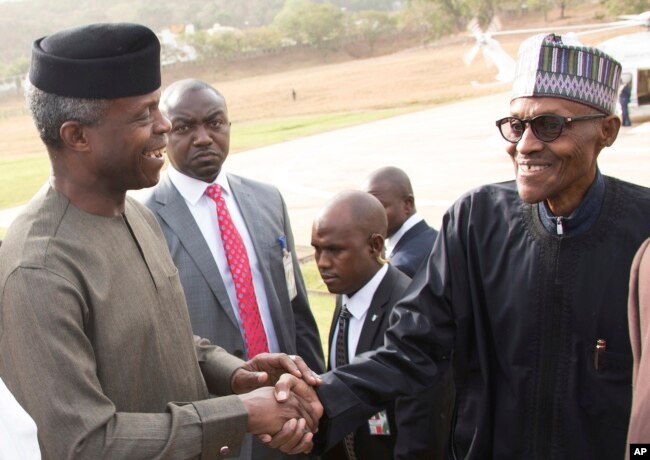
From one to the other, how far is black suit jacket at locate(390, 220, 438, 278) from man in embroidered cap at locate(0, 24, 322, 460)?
195cm

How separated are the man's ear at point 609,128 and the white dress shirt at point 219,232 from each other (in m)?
1.93

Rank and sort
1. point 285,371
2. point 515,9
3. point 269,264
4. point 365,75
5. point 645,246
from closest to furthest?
point 645,246 → point 285,371 → point 269,264 → point 365,75 → point 515,9

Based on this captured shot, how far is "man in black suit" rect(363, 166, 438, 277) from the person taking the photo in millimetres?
4855

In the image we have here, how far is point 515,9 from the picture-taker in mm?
87562

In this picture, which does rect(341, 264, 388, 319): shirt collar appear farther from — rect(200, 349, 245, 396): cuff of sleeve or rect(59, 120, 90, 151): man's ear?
rect(59, 120, 90, 151): man's ear

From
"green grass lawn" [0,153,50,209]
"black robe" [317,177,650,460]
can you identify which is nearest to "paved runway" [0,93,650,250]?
"green grass lawn" [0,153,50,209]

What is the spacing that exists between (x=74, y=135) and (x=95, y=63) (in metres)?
0.24

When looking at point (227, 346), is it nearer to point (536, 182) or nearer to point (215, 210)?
point (215, 210)

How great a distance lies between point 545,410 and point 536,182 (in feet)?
2.49

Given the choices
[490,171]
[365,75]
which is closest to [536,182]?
[490,171]

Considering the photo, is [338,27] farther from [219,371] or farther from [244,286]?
[219,371]

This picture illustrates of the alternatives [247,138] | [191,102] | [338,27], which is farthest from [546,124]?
[338,27]

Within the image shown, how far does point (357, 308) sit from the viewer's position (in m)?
3.93

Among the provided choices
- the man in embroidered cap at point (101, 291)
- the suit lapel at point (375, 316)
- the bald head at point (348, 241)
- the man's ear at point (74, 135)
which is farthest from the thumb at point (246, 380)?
Result: the man's ear at point (74, 135)
